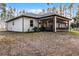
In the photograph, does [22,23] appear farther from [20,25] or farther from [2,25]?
[2,25]

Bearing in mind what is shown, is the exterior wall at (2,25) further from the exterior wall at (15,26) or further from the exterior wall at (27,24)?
the exterior wall at (27,24)

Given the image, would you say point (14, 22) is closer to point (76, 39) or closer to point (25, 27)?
point (25, 27)

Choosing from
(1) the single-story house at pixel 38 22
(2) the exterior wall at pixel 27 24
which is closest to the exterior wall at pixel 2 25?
(1) the single-story house at pixel 38 22

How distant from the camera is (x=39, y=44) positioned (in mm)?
3441

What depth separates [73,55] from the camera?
3.34 m

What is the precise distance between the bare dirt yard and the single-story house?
103 millimetres

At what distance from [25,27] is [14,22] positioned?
0.22m

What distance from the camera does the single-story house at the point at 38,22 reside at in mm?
3521

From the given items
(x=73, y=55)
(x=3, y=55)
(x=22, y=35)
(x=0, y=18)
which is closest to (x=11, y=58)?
(x=3, y=55)

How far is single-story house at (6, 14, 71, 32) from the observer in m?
3.52

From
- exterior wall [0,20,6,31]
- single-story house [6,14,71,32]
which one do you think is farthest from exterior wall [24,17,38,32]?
exterior wall [0,20,6,31]

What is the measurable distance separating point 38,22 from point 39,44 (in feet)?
1.31

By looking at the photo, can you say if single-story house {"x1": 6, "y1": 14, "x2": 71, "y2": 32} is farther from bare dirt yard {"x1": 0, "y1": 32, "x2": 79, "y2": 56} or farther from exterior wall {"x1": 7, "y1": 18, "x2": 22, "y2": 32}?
bare dirt yard {"x1": 0, "y1": 32, "x2": 79, "y2": 56}

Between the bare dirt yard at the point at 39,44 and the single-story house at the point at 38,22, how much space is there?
0.34ft
